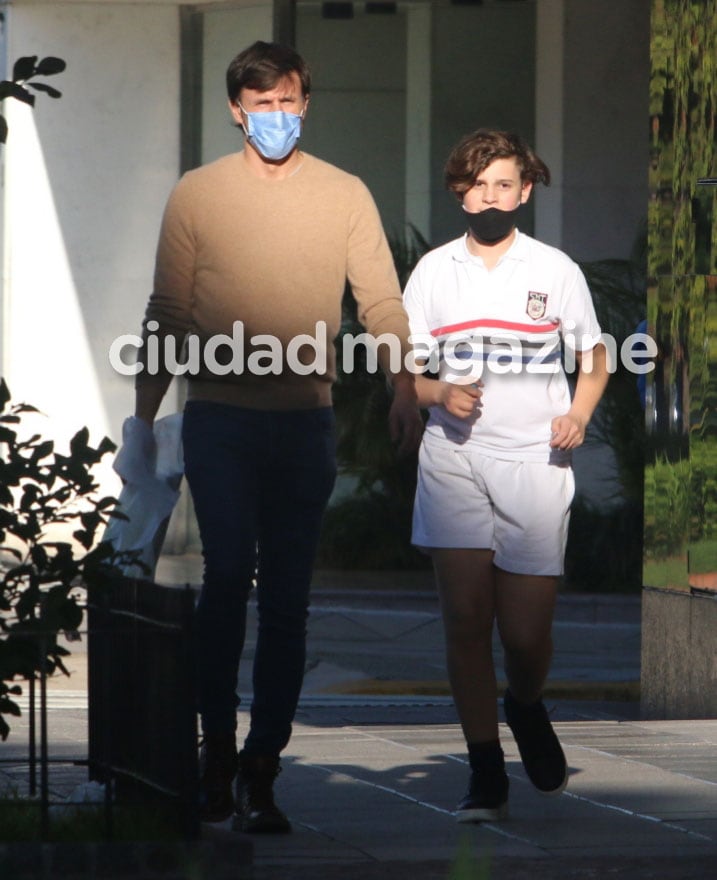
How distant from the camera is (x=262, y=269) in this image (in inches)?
189

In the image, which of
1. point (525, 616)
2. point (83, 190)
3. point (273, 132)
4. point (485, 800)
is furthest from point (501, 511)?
point (83, 190)

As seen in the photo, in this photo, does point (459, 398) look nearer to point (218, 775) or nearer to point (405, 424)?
point (405, 424)

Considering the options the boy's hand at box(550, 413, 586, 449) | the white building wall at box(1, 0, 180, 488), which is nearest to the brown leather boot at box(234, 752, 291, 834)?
the boy's hand at box(550, 413, 586, 449)

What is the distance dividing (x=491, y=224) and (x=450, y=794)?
1.56 meters

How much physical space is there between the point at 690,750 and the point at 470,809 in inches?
61.3

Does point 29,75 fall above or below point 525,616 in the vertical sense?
above

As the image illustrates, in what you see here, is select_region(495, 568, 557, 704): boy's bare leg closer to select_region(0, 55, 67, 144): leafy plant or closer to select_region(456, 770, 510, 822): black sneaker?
select_region(456, 770, 510, 822): black sneaker

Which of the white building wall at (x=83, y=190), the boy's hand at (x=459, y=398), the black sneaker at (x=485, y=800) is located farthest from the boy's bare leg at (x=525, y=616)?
the white building wall at (x=83, y=190)

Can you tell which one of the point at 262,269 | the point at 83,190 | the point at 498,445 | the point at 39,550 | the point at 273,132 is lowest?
the point at 39,550

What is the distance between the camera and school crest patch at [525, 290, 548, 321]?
5145 millimetres

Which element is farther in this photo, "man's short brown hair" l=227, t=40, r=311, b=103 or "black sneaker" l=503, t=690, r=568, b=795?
"black sneaker" l=503, t=690, r=568, b=795

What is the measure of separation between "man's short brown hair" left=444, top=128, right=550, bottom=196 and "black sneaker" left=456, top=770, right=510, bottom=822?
1.54 m

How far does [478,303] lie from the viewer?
5.16 metres

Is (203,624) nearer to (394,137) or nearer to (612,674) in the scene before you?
(612,674)
